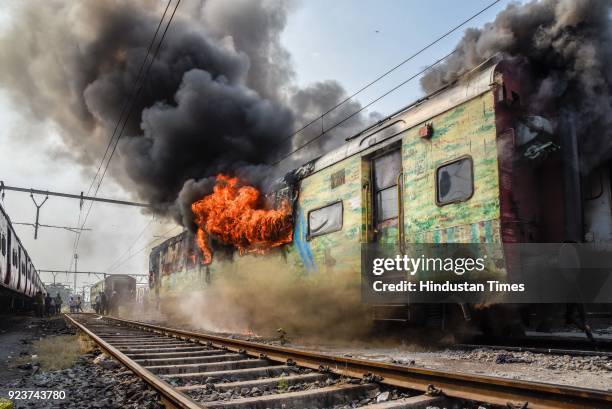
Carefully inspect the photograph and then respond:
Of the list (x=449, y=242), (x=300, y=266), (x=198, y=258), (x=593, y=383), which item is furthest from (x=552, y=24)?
(x=198, y=258)

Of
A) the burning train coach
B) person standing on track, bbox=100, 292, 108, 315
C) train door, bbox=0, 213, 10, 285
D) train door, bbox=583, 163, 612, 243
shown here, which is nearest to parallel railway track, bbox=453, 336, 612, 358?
the burning train coach

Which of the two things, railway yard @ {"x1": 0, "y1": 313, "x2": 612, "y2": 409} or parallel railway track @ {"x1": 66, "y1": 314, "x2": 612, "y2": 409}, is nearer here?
parallel railway track @ {"x1": 66, "y1": 314, "x2": 612, "y2": 409}

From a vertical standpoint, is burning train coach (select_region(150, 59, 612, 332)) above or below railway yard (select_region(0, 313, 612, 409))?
above

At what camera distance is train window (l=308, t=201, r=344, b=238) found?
8789 mm

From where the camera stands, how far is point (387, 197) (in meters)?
8.03

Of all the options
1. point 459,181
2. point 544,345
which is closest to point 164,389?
point 459,181

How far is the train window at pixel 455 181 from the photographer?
21.2 ft

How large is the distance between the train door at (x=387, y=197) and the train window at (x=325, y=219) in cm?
82

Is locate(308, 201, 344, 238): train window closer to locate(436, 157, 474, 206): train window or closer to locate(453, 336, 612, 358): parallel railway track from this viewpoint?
locate(436, 157, 474, 206): train window

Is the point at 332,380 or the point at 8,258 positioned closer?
the point at 332,380

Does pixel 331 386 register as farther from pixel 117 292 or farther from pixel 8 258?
pixel 117 292

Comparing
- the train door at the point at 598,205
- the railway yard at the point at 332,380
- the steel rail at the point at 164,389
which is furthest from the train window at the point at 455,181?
the steel rail at the point at 164,389

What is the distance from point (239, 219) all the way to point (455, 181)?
651 centimetres

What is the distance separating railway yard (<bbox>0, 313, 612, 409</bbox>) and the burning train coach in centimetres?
142
